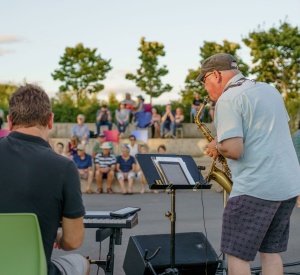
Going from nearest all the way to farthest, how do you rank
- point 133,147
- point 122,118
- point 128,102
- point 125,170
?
1. point 125,170
2. point 133,147
3. point 122,118
4. point 128,102

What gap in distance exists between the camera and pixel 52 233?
10.2 feet

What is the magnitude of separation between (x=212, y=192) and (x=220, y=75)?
461 inches

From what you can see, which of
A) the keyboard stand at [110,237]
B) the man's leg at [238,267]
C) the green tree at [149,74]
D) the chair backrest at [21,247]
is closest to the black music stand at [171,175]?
the keyboard stand at [110,237]

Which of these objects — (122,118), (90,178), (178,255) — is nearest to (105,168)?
(90,178)

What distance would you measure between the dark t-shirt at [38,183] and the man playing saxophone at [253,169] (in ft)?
4.22

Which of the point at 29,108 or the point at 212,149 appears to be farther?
the point at 212,149

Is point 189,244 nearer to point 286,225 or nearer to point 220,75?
point 286,225

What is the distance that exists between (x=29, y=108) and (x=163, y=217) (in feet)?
26.3

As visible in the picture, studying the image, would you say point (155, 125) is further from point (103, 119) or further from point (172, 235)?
point (172, 235)

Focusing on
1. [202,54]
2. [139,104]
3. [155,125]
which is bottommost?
[155,125]

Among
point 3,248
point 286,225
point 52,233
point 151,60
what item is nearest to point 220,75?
point 286,225

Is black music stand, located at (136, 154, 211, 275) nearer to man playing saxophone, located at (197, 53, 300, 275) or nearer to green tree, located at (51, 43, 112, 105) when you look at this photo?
man playing saxophone, located at (197, 53, 300, 275)

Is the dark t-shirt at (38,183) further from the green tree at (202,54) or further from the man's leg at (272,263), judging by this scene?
the green tree at (202,54)

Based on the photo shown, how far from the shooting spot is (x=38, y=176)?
302 cm
